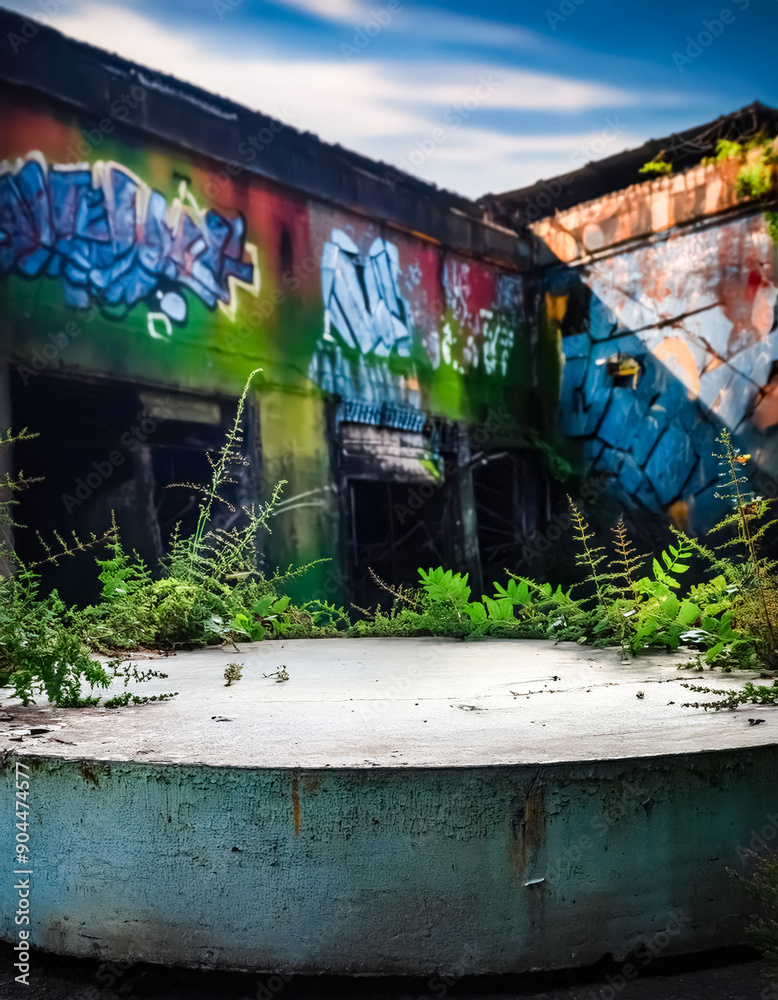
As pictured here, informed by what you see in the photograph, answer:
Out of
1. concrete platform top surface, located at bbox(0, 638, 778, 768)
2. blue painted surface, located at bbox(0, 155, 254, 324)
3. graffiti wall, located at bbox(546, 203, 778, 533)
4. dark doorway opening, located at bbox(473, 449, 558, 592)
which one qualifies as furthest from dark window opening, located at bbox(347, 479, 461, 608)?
concrete platform top surface, located at bbox(0, 638, 778, 768)

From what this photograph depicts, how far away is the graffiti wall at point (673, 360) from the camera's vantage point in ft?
30.3

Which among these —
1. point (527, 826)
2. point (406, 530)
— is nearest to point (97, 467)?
point (406, 530)

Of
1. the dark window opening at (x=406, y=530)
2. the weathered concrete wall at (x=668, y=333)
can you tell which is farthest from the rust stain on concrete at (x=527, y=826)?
the weathered concrete wall at (x=668, y=333)

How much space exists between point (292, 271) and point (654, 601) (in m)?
5.99

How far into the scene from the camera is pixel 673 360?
32.9ft

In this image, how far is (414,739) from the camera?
1747mm

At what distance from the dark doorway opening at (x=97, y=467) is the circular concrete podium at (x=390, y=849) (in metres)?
5.33

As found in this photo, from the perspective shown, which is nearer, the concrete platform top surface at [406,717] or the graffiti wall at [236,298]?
the concrete platform top surface at [406,717]

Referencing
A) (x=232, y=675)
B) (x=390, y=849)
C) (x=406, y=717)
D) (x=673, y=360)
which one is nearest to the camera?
(x=390, y=849)

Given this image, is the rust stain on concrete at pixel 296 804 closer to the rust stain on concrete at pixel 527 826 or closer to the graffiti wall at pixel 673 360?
the rust stain on concrete at pixel 527 826

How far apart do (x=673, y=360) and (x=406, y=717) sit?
29.8 ft

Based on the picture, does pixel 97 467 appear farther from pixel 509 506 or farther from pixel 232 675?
pixel 509 506

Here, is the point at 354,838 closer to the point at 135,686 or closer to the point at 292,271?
the point at 135,686

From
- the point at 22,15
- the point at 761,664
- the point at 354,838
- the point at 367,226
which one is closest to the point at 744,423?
the point at 367,226
